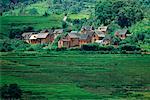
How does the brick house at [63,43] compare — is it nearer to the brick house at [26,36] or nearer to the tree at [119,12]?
the brick house at [26,36]

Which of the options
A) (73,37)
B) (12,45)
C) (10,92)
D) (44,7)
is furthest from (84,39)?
(10,92)

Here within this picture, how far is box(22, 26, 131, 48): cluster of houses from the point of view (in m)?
19.7

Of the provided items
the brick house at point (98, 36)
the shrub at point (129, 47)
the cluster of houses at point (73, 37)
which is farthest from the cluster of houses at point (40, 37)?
the shrub at point (129, 47)

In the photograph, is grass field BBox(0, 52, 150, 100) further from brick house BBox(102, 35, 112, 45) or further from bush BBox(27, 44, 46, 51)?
brick house BBox(102, 35, 112, 45)

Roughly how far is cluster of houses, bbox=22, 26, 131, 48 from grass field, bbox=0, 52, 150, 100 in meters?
1.54

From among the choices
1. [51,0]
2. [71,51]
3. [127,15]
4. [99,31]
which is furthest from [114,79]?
[51,0]

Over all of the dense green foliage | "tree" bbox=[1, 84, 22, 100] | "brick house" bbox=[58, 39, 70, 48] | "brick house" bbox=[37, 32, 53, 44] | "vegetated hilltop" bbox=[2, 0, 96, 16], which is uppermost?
"vegetated hilltop" bbox=[2, 0, 96, 16]

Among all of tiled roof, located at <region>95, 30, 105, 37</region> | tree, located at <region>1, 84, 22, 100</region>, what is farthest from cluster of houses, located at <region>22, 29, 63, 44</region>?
tree, located at <region>1, 84, 22, 100</region>

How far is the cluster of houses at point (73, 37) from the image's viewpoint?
19.7 meters

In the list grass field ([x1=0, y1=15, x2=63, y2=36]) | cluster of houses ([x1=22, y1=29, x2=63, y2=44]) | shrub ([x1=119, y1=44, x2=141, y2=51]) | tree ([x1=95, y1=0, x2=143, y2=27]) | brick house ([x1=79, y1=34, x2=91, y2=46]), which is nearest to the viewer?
shrub ([x1=119, y1=44, x2=141, y2=51])

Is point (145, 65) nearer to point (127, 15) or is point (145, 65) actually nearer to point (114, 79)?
point (114, 79)

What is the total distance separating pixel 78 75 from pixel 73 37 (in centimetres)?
436

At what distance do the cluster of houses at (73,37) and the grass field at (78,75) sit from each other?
154 centimetres

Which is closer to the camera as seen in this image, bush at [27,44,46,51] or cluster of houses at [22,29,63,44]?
bush at [27,44,46,51]
